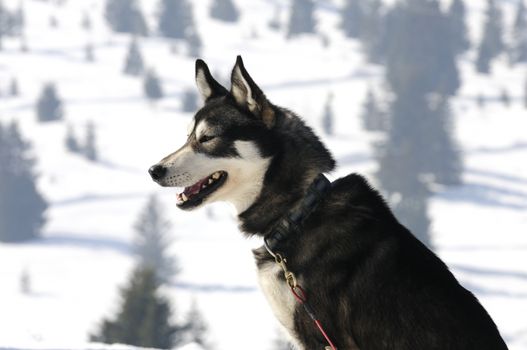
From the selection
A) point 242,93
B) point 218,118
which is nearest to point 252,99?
point 242,93

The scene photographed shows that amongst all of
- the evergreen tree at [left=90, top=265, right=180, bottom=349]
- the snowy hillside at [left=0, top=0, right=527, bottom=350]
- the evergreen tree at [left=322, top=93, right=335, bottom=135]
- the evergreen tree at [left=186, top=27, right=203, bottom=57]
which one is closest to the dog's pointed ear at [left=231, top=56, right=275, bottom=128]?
the evergreen tree at [left=90, top=265, right=180, bottom=349]

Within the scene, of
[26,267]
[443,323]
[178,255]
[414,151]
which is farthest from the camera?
[414,151]

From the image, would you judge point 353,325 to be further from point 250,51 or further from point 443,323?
point 250,51

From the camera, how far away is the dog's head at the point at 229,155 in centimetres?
684

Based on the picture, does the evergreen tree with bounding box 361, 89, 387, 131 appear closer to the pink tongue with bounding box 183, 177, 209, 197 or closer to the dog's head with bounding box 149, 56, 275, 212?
the dog's head with bounding box 149, 56, 275, 212

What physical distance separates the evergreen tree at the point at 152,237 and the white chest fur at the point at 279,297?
346 ft

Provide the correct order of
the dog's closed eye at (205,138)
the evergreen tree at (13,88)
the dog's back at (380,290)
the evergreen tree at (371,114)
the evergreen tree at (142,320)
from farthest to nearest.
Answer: the evergreen tree at (13,88) < the evergreen tree at (371,114) < the evergreen tree at (142,320) < the dog's closed eye at (205,138) < the dog's back at (380,290)

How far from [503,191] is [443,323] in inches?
5236

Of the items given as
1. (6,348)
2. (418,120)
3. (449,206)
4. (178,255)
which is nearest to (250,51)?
(418,120)

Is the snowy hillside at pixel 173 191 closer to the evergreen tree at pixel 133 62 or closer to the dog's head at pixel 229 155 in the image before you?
the evergreen tree at pixel 133 62

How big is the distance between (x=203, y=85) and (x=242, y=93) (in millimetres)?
561

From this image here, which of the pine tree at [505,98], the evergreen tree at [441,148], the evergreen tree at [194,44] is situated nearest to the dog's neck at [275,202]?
the evergreen tree at [441,148]

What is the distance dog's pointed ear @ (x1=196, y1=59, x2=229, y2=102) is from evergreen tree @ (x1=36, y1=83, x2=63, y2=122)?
487ft

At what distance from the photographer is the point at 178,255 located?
114 meters
